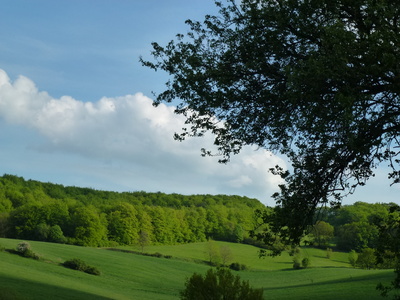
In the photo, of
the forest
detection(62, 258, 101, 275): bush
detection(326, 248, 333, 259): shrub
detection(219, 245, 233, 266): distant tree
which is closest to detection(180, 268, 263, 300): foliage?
detection(62, 258, 101, 275): bush

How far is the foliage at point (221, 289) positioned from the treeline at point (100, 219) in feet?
184

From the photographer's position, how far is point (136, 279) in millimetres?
67250

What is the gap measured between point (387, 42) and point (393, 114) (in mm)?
2797

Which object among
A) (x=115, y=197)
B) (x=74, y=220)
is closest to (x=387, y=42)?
(x=74, y=220)

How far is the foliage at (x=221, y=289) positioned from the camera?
21625 mm

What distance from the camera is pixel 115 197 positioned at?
165875mm

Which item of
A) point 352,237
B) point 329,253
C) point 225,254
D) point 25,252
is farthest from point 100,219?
point 352,237

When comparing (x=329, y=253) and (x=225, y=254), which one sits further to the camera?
(x=329, y=253)

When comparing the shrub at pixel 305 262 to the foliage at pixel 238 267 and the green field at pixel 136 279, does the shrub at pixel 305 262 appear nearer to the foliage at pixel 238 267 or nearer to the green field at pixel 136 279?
the green field at pixel 136 279

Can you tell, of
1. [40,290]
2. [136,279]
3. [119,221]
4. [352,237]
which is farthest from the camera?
[352,237]

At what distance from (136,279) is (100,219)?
49.3 meters

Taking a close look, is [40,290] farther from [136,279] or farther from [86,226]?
[86,226]

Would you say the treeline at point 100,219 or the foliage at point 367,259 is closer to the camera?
the foliage at point 367,259

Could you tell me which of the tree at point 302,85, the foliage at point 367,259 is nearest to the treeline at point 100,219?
the foliage at point 367,259
